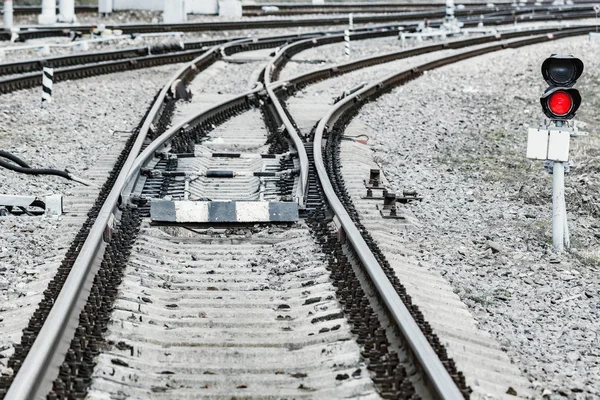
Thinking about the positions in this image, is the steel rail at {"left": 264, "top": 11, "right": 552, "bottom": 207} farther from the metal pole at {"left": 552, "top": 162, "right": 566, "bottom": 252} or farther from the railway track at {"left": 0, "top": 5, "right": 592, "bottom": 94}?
the metal pole at {"left": 552, "top": 162, "right": 566, "bottom": 252}

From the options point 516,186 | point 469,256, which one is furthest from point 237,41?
point 469,256

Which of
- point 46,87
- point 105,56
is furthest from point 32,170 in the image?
point 105,56

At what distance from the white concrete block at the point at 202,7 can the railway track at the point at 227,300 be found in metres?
30.4

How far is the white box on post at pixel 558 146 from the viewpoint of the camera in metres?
8.97

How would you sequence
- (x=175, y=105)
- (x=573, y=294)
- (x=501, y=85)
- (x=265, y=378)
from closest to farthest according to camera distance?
(x=265, y=378) < (x=573, y=294) < (x=175, y=105) < (x=501, y=85)

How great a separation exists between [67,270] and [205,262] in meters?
1.06

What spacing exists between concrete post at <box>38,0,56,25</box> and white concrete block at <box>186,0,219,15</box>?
772 cm

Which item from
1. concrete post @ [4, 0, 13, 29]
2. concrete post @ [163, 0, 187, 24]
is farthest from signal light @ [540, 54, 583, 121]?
concrete post @ [163, 0, 187, 24]

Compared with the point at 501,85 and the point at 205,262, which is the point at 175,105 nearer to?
the point at 501,85

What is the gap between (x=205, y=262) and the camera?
785cm

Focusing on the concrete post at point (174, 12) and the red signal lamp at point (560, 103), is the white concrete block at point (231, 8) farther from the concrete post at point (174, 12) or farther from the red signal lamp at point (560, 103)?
the red signal lamp at point (560, 103)

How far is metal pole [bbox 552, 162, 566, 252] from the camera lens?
9.00 meters

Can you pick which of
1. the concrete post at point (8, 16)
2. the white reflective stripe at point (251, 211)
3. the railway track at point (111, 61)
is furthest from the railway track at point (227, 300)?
the concrete post at point (8, 16)

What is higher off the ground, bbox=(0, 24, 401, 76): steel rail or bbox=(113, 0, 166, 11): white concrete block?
bbox=(113, 0, 166, 11): white concrete block
